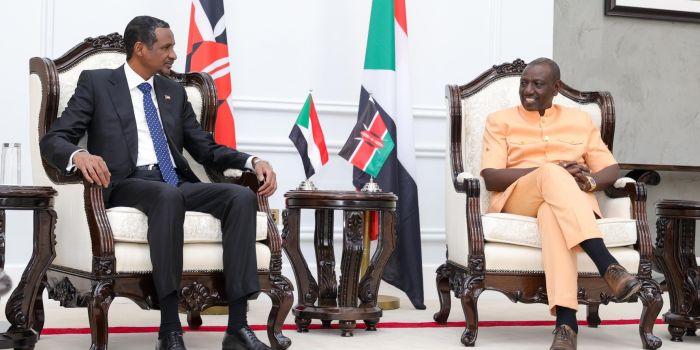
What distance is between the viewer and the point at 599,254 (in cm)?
372

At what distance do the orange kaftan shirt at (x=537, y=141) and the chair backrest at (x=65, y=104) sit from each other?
4.26 ft

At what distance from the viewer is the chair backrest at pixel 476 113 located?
4422 millimetres

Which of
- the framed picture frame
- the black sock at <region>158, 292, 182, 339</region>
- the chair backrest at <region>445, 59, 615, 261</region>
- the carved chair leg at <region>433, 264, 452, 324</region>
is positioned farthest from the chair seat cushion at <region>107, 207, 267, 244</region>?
the framed picture frame

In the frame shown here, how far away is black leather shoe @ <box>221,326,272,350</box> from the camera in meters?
3.28

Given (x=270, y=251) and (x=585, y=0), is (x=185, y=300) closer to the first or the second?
(x=270, y=251)

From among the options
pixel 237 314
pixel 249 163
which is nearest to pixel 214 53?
pixel 249 163

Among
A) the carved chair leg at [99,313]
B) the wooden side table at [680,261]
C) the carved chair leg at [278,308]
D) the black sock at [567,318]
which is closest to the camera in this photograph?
the carved chair leg at [99,313]

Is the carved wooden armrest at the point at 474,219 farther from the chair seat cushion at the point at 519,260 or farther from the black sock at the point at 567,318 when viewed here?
the black sock at the point at 567,318

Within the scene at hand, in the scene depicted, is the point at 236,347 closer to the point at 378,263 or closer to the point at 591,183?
the point at 378,263

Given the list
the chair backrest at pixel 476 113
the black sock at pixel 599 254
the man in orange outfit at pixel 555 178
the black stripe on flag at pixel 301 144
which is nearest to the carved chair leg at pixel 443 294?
the chair backrest at pixel 476 113

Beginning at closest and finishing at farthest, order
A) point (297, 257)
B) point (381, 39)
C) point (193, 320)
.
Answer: point (193, 320), point (297, 257), point (381, 39)

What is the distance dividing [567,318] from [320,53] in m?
2.46

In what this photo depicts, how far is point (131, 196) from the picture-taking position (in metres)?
3.38

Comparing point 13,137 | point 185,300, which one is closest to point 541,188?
point 185,300
